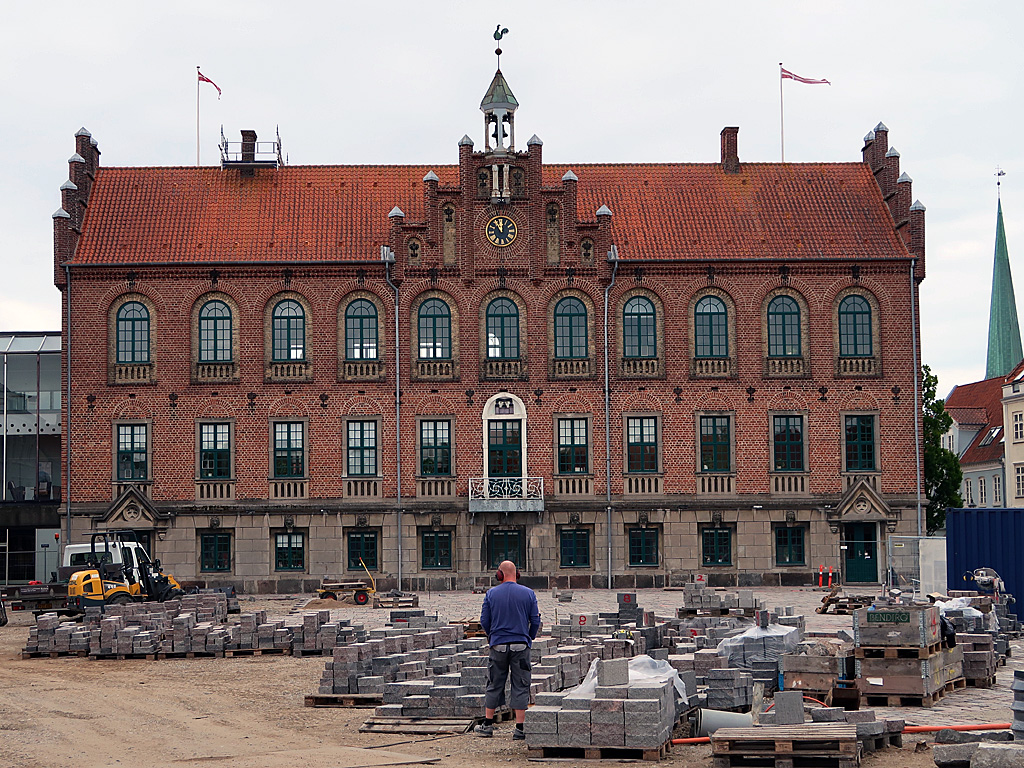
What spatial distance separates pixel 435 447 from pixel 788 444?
12496 millimetres

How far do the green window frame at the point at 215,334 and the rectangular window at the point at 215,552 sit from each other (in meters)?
6.31

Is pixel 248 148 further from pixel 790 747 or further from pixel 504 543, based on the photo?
pixel 790 747

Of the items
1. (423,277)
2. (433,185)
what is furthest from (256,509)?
(433,185)

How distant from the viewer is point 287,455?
45.1 m

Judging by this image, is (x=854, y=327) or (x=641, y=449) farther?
(x=854, y=327)

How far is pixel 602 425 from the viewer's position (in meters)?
45.4

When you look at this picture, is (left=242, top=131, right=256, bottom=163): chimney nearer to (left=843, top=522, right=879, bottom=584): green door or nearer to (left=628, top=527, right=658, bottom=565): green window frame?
(left=628, top=527, right=658, bottom=565): green window frame

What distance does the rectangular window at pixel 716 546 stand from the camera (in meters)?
45.1

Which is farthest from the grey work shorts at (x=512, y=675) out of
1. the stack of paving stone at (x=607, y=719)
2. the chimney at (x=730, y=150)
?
the chimney at (x=730, y=150)

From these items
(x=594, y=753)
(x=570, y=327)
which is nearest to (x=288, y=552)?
(x=570, y=327)

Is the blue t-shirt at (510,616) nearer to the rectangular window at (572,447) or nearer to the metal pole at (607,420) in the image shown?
the metal pole at (607,420)

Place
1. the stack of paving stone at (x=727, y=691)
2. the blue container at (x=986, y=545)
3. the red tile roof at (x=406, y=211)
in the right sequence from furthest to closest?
1. the red tile roof at (x=406, y=211)
2. the blue container at (x=986, y=545)
3. the stack of paving stone at (x=727, y=691)

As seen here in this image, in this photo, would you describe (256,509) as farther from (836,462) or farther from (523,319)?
(836,462)

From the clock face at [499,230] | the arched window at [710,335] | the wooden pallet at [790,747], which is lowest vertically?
the wooden pallet at [790,747]
